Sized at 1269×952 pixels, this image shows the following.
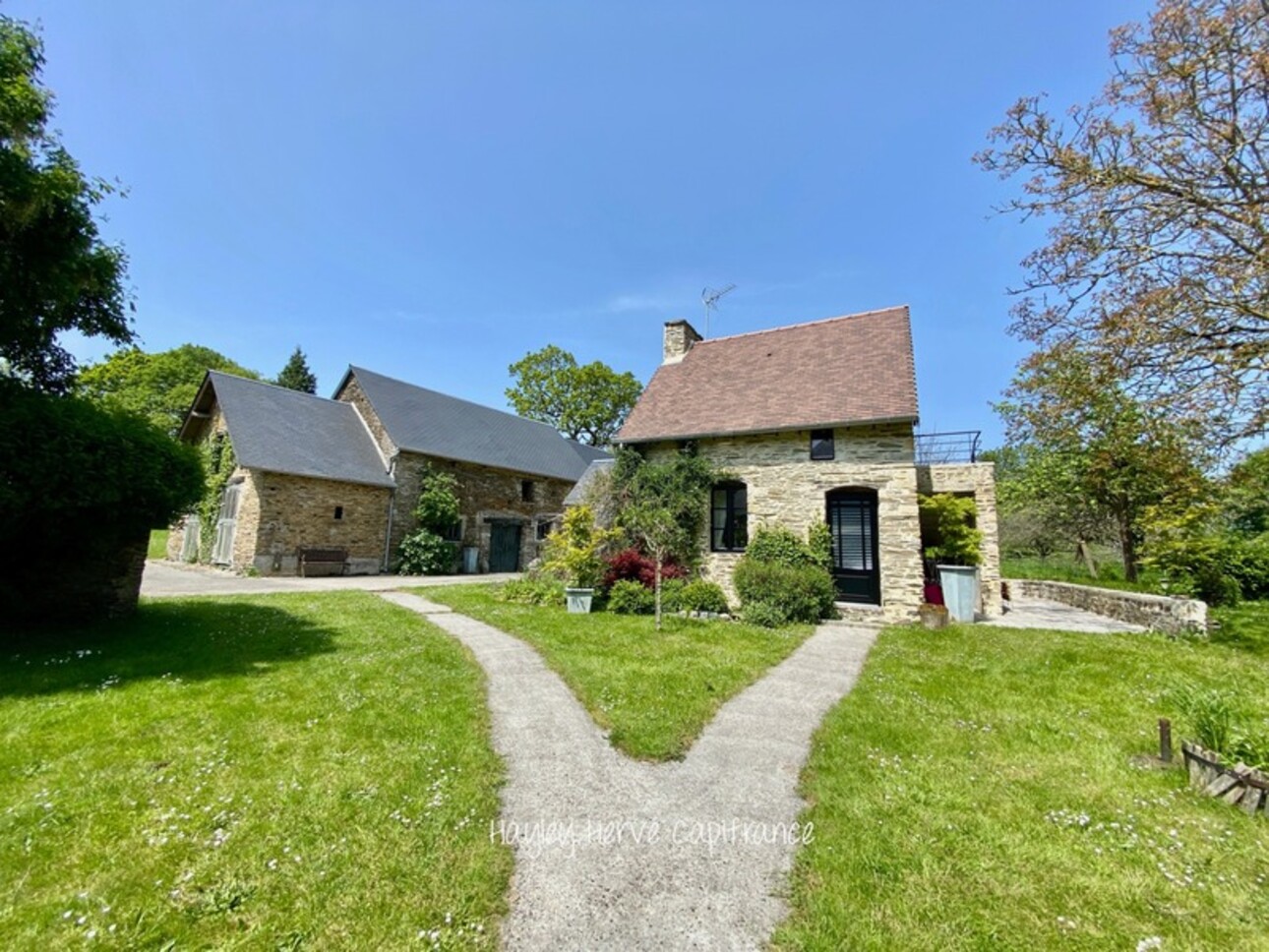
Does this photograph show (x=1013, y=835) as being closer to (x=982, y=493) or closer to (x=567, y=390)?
(x=982, y=493)

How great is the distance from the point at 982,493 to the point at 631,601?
8680 mm

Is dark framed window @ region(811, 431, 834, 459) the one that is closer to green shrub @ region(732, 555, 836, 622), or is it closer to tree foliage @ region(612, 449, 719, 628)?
tree foliage @ region(612, 449, 719, 628)

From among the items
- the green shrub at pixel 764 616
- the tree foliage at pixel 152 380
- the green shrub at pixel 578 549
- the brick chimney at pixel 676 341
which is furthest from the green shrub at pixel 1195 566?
the tree foliage at pixel 152 380

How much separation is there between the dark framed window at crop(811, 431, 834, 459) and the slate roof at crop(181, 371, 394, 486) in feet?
51.3

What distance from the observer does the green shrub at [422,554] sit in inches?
765

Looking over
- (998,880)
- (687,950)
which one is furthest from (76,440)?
(998,880)

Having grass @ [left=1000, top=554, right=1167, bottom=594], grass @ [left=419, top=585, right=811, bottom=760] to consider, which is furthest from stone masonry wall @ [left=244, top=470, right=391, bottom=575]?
grass @ [left=1000, top=554, right=1167, bottom=594]

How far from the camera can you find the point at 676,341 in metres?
17.1

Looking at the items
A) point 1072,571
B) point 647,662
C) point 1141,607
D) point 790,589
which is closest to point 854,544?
point 790,589

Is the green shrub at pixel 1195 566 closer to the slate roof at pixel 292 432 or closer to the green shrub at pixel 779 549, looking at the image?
the green shrub at pixel 779 549

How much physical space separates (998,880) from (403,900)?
10.2 ft

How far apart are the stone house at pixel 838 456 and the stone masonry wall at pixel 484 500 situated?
7775 millimetres

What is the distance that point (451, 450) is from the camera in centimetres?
2189

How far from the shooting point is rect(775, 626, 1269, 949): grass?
2.44m
